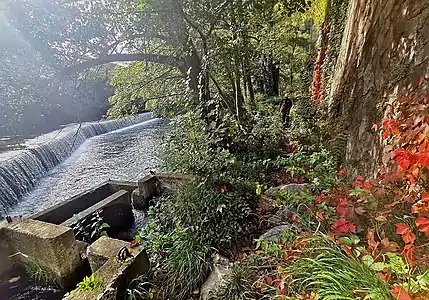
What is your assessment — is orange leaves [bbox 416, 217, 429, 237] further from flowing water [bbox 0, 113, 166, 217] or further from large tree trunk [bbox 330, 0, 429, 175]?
flowing water [bbox 0, 113, 166, 217]

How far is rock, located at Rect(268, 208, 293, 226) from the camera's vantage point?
258 centimetres

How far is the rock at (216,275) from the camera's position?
2.19 meters

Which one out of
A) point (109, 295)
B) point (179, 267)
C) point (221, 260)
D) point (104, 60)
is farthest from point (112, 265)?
point (104, 60)

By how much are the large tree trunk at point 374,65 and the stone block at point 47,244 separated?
3.04 meters

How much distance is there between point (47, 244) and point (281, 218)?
235 centimetres

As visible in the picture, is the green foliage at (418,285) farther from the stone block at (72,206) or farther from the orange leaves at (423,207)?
the stone block at (72,206)

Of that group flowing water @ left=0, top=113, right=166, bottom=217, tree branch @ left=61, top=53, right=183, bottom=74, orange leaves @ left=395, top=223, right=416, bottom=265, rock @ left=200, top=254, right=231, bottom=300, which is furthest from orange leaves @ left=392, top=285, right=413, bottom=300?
flowing water @ left=0, top=113, right=166, bottom=217

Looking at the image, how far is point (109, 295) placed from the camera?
6.48 feet

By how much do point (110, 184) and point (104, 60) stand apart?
84.4 inches

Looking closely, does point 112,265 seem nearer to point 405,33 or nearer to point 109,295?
point 109,295

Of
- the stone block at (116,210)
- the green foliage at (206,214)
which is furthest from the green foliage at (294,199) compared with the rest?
the stone block at (116,210)

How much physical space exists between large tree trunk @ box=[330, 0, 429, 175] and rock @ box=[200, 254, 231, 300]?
155 centimetres

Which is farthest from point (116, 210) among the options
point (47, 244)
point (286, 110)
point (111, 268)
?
point (286, 110)

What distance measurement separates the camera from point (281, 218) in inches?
104
